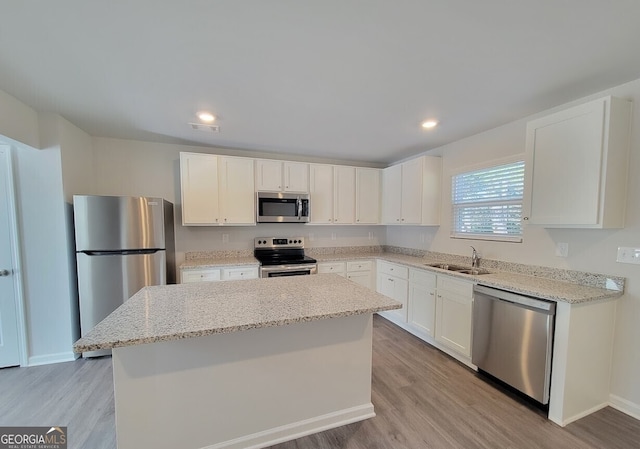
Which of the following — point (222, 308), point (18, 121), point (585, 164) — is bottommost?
point (222, 308)

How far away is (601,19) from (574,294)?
5.71 feet

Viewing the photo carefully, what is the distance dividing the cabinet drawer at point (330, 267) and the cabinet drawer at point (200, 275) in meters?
1.43

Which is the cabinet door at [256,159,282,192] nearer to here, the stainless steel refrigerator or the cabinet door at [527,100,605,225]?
the stainless steel refrigerator

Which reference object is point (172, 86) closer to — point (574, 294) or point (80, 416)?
point (80, 416)

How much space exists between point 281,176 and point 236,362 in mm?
2698

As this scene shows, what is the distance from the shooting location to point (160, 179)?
3.51m

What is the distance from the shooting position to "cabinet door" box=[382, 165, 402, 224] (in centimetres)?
396

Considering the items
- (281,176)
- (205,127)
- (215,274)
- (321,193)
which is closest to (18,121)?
(205,127)

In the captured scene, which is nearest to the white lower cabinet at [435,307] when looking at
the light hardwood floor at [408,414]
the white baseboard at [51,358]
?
the light hardwood floor at [408,414]

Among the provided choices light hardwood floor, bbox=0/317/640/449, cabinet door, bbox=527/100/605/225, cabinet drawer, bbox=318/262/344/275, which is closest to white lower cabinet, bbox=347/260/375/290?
cabinet drawer, bbox=318/262/344/275

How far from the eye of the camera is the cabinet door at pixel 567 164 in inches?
73.5

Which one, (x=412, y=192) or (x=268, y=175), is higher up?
(x=268, y=175)

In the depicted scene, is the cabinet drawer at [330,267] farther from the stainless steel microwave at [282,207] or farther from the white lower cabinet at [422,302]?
the white lower cabinet at [422,302]

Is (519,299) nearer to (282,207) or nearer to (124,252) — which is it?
(282,207)
